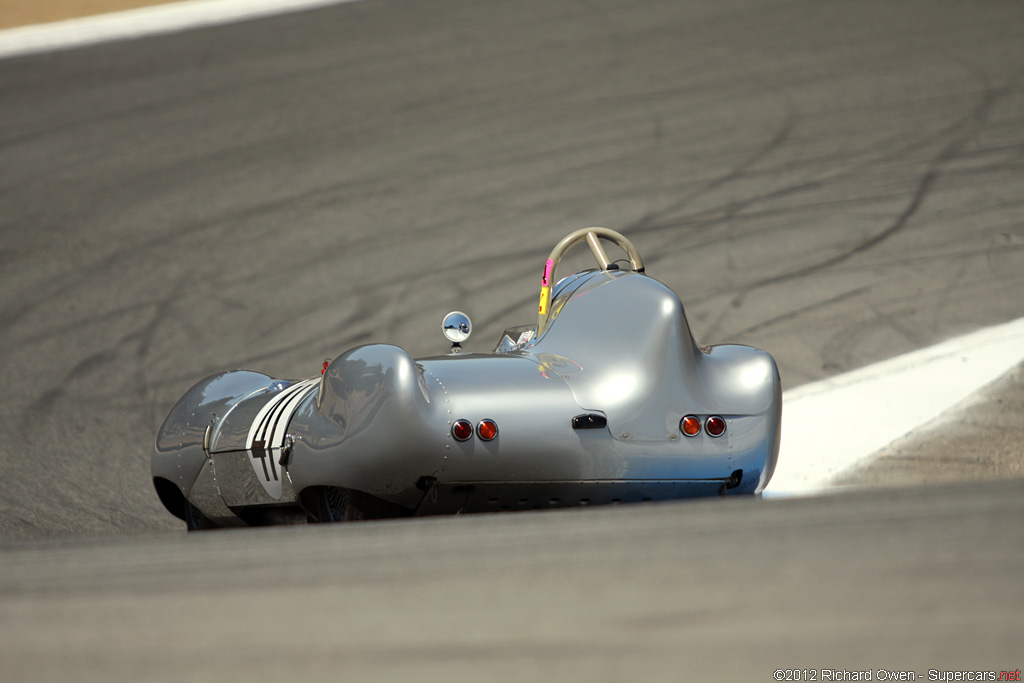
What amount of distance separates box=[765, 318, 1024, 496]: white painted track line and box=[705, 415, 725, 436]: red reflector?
1.74 metres

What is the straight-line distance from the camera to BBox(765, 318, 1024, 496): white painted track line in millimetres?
4891

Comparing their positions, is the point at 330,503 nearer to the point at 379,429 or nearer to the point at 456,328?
the point at 379,429

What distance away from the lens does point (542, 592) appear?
52.9 inches

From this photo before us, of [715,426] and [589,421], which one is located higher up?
[589,421]

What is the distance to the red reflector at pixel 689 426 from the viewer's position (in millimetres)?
2961

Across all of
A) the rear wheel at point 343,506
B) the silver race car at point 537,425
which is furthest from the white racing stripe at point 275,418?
the rear wheel at point 343,506

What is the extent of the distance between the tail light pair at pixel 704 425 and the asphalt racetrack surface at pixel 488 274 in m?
0.68

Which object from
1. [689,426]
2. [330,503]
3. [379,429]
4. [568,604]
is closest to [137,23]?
[330,503]

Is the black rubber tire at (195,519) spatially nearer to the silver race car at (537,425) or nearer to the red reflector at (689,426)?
the silver race car at (537,425)

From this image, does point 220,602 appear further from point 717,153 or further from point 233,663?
point 717,153

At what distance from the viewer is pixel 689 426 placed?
2.97 m

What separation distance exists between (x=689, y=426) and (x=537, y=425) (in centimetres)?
48

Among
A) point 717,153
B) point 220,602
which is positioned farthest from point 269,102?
point 220,602

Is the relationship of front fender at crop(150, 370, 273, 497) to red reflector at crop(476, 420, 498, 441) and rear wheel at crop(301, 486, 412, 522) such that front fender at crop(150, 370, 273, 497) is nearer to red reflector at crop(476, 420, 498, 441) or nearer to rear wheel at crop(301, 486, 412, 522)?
rear wheel at crop(301, 486, 412, 522)
